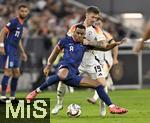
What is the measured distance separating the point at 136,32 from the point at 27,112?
1642 centimetres

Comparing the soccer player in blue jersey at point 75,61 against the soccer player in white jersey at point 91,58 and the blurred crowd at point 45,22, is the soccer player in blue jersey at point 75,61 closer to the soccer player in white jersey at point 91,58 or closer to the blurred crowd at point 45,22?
the soccer player in white jersey at point 91,58

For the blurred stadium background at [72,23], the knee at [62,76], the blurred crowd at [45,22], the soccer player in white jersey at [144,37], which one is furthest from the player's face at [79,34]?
the blurred crowd at [45,22]

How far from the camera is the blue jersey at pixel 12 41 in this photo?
17812 millimetres

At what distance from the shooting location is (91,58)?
1482cm

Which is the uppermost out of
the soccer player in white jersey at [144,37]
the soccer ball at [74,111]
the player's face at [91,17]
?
the player's face at [91,17]

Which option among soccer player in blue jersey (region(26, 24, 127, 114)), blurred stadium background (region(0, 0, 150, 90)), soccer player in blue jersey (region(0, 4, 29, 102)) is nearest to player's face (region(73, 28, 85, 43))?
soccer player in blue jersey (region(26, 24, 127, 114))

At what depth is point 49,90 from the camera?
26375mm

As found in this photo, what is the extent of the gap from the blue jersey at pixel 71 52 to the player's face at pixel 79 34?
9cm

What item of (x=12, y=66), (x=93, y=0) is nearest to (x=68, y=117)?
(x=12, y=66)

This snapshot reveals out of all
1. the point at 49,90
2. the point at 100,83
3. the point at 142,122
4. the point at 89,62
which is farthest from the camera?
the point at 49,90

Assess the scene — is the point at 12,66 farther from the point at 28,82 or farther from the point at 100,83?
the point at 28,82

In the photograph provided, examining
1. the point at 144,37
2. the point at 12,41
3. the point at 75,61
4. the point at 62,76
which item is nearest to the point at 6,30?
the point at 12,41

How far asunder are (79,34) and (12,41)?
4.55 metres

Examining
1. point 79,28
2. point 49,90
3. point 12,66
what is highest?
point 79,28
